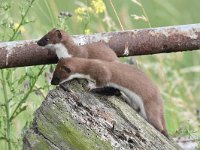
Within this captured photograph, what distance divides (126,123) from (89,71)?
0.48 metres

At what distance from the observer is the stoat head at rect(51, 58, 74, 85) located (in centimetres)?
373

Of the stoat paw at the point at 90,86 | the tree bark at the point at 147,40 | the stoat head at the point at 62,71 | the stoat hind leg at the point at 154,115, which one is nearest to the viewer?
the stoat paw at the point at 90,86

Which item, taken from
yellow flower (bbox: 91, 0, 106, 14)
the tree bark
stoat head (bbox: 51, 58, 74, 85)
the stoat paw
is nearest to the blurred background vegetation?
yellow flower (bbox: 91, 0, 106, 14)

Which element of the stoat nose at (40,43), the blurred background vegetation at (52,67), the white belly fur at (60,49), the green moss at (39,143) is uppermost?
the stoat nose at (40,43)

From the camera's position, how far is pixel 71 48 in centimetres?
408

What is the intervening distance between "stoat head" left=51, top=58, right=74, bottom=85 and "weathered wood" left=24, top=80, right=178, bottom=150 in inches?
7.7

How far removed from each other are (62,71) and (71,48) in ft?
1.17

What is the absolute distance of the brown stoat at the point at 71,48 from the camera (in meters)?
4.02

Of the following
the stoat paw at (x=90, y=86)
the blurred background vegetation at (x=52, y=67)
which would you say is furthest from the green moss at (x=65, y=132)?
the blurred background vegetation at (x=52, y=67)

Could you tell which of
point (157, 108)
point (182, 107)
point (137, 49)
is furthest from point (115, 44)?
point (182, 107)

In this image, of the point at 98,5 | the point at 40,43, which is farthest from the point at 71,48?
the point at 98,5

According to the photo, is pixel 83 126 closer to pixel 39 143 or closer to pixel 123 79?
pixel 39 143

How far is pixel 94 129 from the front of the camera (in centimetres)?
340

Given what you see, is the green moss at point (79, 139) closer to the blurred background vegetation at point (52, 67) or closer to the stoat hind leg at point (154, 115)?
the stoat hind leg at point (154, 115)
